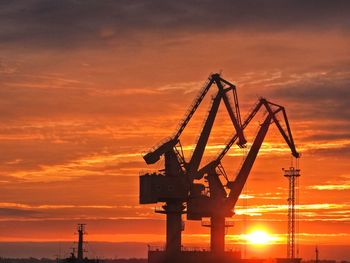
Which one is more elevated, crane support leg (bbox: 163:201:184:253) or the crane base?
crane support leg (bbox: 163:201:184:253)

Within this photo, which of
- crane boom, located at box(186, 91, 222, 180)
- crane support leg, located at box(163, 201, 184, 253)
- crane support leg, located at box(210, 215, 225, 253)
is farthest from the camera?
crane support leg, located at box(210, 215, 225, 253)

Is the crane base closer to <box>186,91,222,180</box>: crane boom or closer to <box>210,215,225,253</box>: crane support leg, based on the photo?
<box>210,215,225,253</box>: crane support leg

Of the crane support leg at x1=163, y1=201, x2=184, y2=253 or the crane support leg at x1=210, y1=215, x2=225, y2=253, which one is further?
the crane support leg at x1=210, y1=215, x2=225, y2=253

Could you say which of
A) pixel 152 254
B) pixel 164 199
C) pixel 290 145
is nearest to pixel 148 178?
pixel 164 199

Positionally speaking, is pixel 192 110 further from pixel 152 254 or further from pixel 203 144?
pixel 152 254

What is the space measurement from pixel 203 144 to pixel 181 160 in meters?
5.15

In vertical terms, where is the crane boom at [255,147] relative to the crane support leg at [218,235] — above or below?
above

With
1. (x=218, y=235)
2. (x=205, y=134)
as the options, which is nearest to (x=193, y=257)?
(x=218, y=235)

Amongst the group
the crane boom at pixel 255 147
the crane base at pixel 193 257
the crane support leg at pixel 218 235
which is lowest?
the crane base at pixel 193 257

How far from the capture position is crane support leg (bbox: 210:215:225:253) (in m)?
160

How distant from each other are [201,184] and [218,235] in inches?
339

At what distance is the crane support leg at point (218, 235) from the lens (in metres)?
160

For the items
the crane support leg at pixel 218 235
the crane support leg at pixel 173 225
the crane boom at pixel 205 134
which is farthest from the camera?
the crane support leg at pixel 218 235

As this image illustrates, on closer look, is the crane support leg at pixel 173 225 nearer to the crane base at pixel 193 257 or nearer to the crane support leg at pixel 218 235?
the crane base at pixel 193 257
